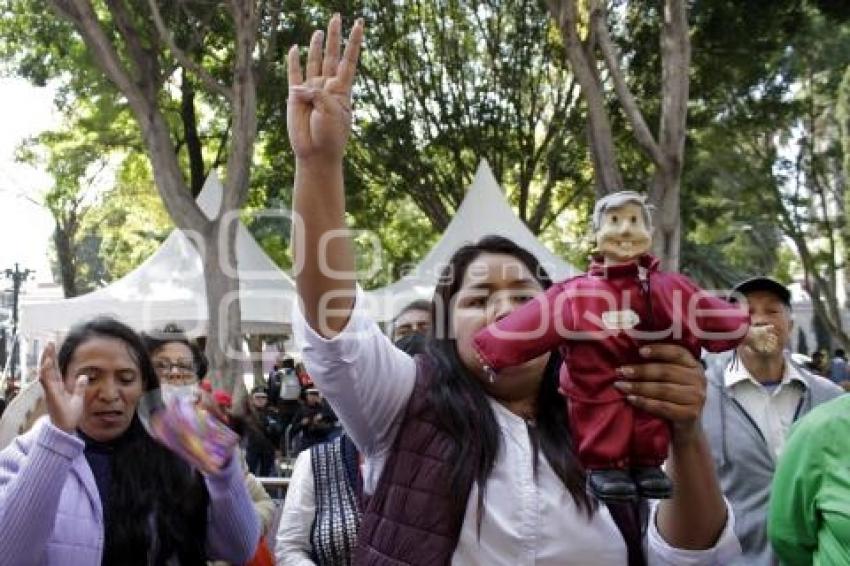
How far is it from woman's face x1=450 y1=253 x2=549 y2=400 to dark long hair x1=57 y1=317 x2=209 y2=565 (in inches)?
42.8

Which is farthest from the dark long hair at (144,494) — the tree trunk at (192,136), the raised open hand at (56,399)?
the tree trunk at (192,136)

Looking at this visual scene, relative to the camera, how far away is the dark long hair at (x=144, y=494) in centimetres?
264

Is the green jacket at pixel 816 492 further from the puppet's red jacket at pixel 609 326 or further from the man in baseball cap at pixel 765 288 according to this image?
the man in baseball cap at pixel 765 288

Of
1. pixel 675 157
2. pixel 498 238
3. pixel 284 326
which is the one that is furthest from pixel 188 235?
pixel 498 238

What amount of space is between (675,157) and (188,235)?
5215 millimetres

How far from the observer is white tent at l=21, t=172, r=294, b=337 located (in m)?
12.3

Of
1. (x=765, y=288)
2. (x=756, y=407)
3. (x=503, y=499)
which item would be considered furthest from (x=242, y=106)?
(x=503, y=499)

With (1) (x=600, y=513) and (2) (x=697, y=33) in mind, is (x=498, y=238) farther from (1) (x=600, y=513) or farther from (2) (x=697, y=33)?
(2) (x=697, y=33)

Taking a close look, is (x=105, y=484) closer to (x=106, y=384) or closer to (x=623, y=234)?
(x=106, y=384)

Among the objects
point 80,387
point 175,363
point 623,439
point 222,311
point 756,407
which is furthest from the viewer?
point 222,311

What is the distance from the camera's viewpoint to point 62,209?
25.9 m

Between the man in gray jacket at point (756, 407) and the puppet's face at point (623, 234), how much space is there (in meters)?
1.90

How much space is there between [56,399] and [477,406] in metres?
1.05

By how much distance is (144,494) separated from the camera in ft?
8.91
